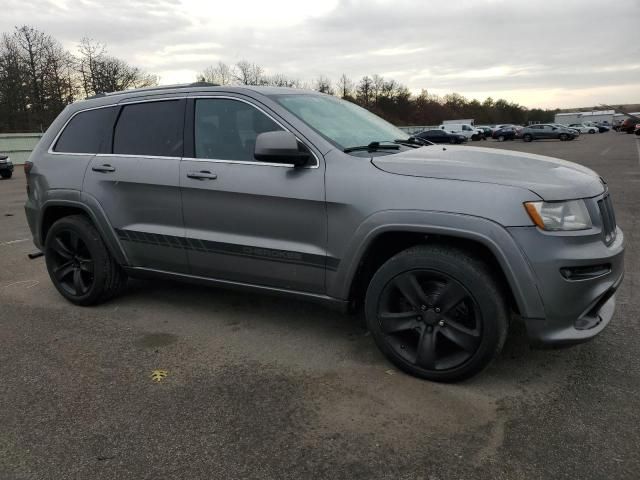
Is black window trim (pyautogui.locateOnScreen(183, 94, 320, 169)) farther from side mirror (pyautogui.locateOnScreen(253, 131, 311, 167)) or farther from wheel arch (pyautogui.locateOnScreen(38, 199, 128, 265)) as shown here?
wheel arch (pyautogui.locateOnScreen(38, 199, 128, 265))

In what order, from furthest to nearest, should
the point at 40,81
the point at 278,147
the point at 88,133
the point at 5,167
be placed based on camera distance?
the point at 40,81
the point at 5,167
the point at 88,133
the point at 278,147

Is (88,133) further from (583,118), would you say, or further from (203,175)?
(583,118)

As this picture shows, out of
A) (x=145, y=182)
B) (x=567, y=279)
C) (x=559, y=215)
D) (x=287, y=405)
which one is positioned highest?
(x=145, y=182)

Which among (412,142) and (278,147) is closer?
(278,147)

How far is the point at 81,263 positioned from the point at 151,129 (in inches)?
54.4

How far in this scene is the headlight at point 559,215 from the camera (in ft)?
9.11

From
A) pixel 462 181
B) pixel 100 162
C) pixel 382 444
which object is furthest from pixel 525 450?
pixel 100 162

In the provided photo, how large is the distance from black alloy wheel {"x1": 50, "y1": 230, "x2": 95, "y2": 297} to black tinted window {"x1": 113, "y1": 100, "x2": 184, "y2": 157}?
926 millimetres

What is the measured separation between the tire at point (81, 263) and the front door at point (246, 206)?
3.26 ft

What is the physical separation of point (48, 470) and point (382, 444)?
156cm

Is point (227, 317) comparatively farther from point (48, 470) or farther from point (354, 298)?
point (48, 470)

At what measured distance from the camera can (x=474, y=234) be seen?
2.87m

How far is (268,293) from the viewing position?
372 centimetres

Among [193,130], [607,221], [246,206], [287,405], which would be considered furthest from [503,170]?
[193,130]
